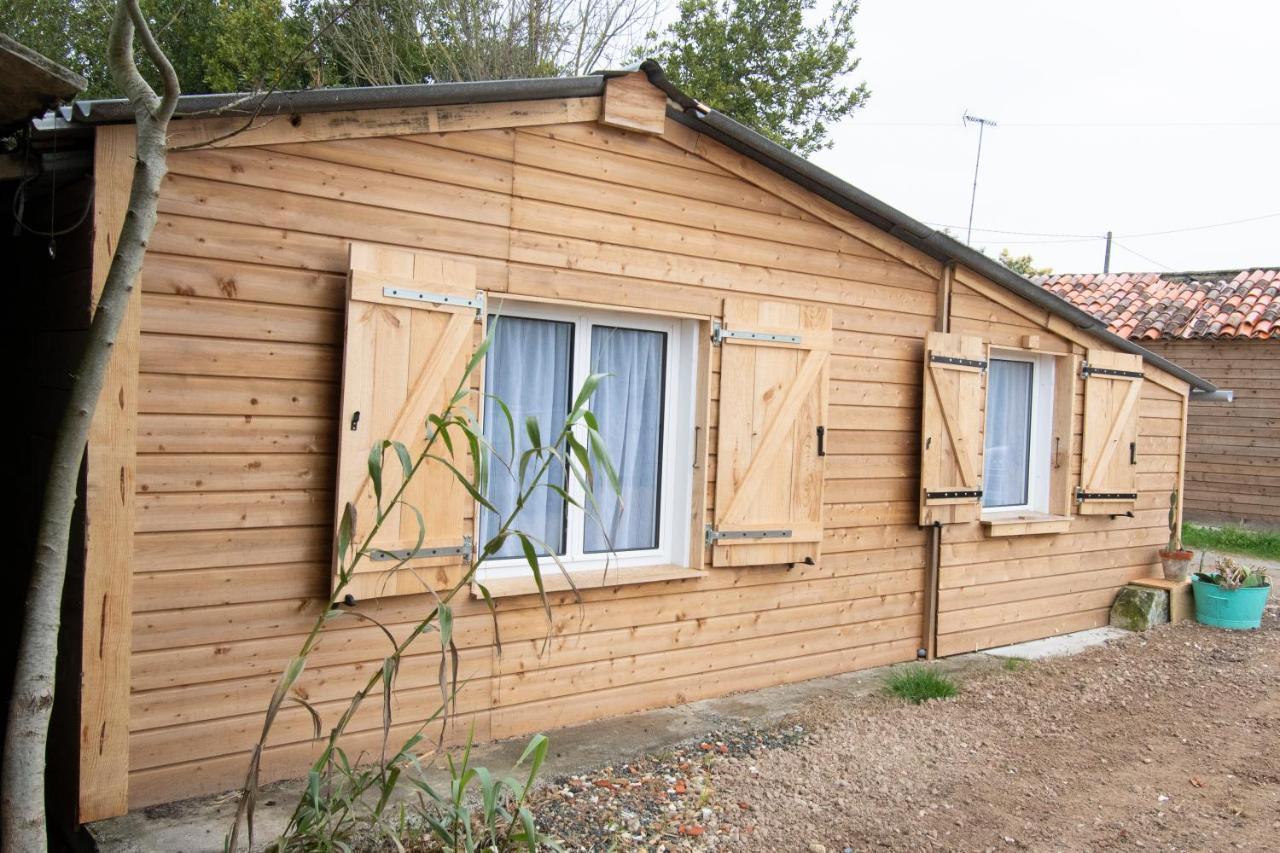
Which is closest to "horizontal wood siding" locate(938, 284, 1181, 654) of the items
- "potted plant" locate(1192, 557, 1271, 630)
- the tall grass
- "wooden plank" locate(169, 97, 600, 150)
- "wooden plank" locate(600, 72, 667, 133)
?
"potted plant" locate(1192, 557, 1271, 630)

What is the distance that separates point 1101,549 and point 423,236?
558cm

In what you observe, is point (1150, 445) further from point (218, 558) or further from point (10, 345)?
point (10, 345)

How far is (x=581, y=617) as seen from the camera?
464cm

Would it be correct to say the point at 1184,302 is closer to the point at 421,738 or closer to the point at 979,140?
the point at 421,738

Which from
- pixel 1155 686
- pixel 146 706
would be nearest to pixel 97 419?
pixel 146 706

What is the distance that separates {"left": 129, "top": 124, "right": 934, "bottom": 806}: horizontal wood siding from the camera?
11.7 ft

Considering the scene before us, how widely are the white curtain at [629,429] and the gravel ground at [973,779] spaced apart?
3.45ft

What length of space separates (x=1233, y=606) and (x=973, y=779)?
428cm

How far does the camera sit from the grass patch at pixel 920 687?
5332 mm

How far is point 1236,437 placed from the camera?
13234 millimetres

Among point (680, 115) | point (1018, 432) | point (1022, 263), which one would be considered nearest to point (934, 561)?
point (1018, 432)

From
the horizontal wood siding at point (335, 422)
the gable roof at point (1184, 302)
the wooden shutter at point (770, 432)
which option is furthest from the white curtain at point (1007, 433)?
the gable roof at point (1184, 302)

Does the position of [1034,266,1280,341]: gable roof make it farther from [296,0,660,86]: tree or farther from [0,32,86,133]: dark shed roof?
[0,32,86,133]: dark shed roof

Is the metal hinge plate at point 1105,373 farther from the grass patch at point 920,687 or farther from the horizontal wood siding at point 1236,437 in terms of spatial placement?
the horizontal wood siding at point 1236,437
